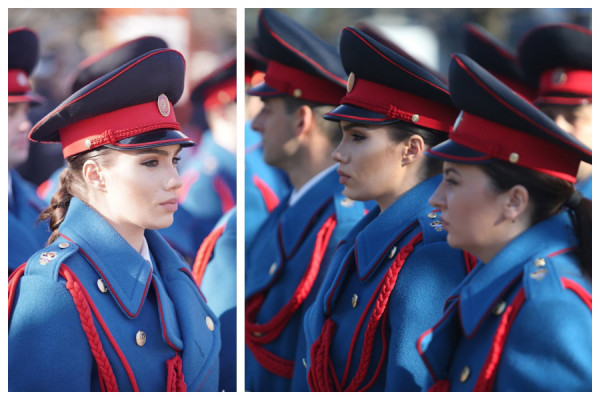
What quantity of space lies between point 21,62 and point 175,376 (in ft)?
5.69

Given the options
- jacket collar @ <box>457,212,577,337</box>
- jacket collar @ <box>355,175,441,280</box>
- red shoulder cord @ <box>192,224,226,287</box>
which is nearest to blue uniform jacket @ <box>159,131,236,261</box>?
red shoulder cord @ <box>192,224,226,287</box>

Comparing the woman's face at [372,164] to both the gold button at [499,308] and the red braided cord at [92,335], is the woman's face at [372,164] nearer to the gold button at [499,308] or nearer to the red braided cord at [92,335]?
the gold button at [499,308]

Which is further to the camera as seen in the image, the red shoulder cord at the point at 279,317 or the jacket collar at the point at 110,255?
the red shoulder cord at the point at 279,317

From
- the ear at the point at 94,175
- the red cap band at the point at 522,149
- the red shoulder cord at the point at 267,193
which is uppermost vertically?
the red cap band at the point at 522,149

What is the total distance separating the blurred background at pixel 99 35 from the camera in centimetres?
436

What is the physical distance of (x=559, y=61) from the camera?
15.0 feet

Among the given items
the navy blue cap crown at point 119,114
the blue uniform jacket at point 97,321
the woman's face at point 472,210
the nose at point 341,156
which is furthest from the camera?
the nose at point 341,156

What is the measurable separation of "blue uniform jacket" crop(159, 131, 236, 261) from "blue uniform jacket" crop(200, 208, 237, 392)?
0.35ft

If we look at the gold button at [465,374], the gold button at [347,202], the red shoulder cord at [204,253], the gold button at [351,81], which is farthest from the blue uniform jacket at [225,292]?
the gold button at [465,374]

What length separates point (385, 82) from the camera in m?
4.01

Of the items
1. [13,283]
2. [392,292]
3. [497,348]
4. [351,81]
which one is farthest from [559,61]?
[13,283]

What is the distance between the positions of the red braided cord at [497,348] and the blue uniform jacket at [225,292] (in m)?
1.49

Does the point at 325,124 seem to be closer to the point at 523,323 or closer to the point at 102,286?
the point at 102,286
